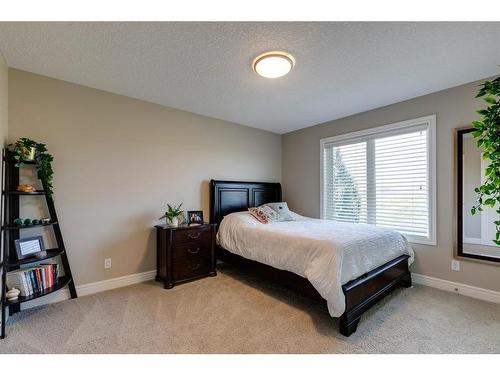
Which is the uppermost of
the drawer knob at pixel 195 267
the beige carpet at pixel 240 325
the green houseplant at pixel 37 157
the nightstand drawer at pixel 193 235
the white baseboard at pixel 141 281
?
the green houseplant at pixel 37 157

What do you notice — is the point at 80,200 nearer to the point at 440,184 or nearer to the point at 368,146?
the point at 368,146

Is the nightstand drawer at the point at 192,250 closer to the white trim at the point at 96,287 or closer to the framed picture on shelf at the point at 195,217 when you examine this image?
the framed picture on shelf at the point at 195,217

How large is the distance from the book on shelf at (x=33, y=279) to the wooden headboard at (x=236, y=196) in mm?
1944

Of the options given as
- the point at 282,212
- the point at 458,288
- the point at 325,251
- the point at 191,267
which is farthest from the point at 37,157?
the point at 458,288

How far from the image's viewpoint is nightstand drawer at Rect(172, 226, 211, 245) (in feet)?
9.48

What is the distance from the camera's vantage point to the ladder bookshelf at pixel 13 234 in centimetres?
201

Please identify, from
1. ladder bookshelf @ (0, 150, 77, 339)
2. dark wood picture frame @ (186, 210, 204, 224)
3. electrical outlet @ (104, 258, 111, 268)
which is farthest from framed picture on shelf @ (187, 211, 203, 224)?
ladder bookshelf @ (0, 150, 77, 339)

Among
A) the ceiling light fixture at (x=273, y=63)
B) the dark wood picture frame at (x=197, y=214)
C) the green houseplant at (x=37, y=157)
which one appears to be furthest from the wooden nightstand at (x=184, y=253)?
the ceiling light fixture at (x=273, y=63)

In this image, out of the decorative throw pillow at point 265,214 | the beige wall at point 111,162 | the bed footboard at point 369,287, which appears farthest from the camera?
the decorative throw pillow at point 265,214

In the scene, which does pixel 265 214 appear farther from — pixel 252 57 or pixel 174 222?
pixel 252 57

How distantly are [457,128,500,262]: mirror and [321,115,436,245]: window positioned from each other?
0.82 feet
